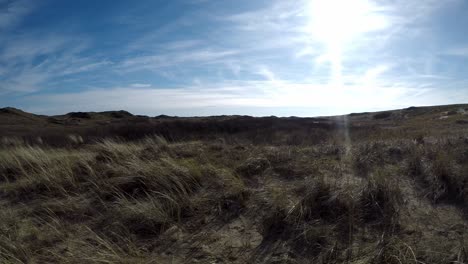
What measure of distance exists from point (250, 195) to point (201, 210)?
26.3 inches

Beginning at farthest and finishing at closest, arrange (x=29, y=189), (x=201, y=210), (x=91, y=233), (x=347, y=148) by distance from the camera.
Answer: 1. (x=347, y=148)
2. (x=29, y=189)
3. (x=201, y=210)
4. (x=91, y=233)

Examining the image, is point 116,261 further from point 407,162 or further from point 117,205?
point 407,162

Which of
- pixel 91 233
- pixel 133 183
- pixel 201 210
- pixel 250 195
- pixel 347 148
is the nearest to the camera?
pixel 91 233

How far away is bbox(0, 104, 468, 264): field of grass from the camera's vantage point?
8.93 ft

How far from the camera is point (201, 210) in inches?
143

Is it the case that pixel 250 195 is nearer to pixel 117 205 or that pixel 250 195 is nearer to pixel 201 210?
pixel 201 210

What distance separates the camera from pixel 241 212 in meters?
3.58

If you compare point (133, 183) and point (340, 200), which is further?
point (133, 183)

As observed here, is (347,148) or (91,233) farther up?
(347,148)

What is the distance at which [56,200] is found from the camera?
13.3 ft

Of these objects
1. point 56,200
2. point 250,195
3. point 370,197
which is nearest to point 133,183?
point 56,200

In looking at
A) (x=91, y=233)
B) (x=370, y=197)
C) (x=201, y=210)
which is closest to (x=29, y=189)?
(x=91, y=233)

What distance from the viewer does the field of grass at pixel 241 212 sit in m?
2.72

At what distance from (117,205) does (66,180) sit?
5.18 feet
